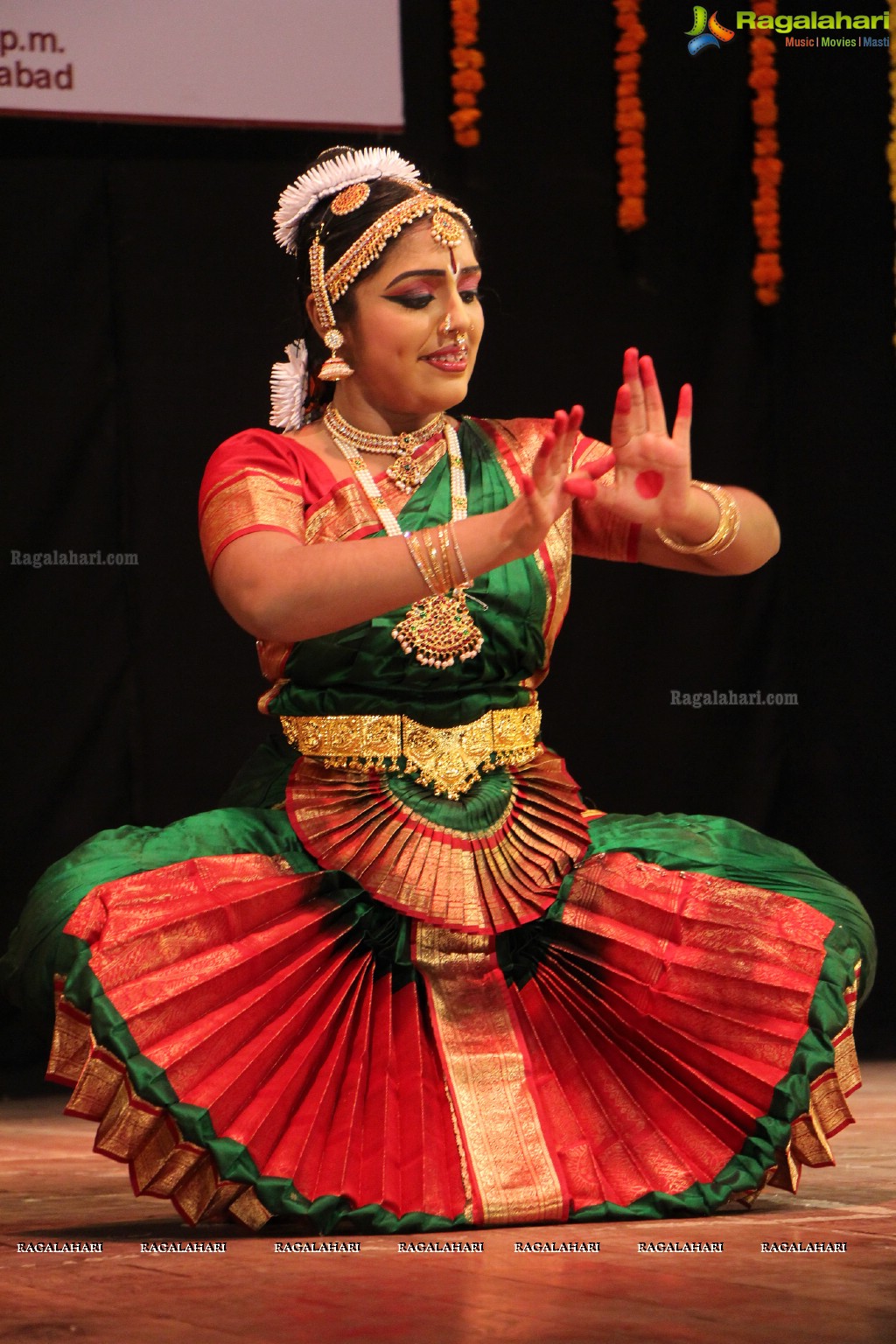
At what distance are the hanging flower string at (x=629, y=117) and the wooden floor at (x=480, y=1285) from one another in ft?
7.63

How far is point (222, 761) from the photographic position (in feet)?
13.4

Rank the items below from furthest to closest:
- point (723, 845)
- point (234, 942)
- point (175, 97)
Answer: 1. point (175, 97)
2. point (723, 845)
3. point (234, 942)

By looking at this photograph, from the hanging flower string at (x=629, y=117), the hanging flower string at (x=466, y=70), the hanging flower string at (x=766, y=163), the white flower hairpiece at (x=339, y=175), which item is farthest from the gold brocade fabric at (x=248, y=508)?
the hanging flower string at (x=766, y=163)

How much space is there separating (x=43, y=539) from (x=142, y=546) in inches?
7.9

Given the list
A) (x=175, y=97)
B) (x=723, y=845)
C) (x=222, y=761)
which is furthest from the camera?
(x=222, y=761)

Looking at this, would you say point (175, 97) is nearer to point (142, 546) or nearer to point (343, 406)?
point (142, 546)

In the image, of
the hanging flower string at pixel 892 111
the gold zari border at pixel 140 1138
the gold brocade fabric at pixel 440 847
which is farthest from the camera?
Answer: the hanging flower string at pixel 892 111

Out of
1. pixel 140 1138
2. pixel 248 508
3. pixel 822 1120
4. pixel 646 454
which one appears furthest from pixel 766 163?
pixel 140 1138

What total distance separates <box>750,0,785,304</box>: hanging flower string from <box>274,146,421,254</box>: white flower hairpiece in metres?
1.53

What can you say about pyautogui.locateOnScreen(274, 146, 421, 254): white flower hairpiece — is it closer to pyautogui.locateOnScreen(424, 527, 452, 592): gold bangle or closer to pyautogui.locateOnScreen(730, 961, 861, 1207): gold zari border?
pyautogui.locateOnScreen(424, 527, 452, 592): gold bangle

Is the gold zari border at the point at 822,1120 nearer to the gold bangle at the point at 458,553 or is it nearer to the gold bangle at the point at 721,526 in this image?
the gold bangle at the point at 721,526

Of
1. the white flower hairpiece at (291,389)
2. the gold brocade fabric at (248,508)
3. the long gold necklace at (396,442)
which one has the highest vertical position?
the white flower hairpiece at (291,389)

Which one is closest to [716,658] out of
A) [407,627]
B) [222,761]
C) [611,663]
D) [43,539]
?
[611,663]

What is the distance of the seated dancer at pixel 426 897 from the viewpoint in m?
2.38
